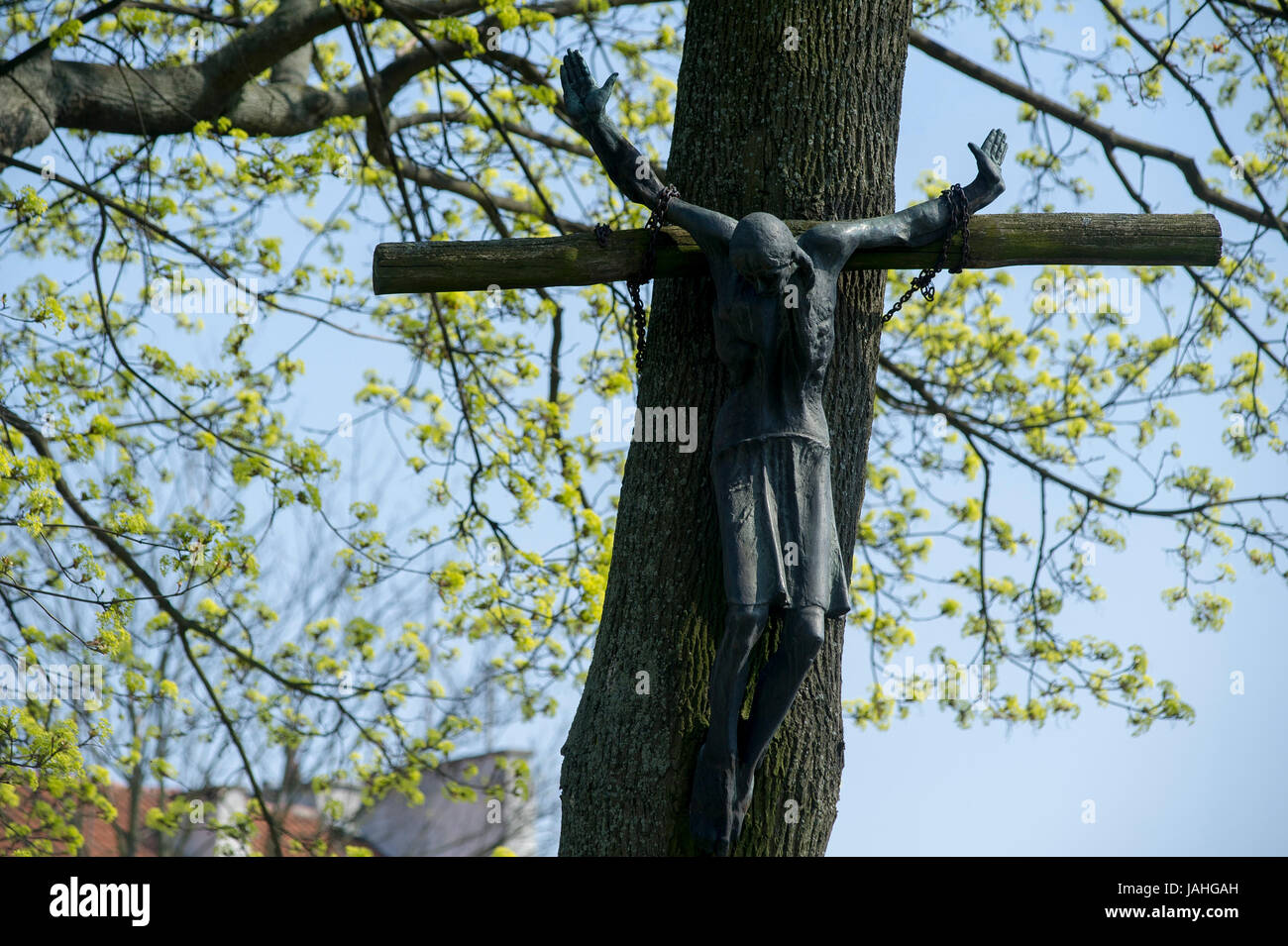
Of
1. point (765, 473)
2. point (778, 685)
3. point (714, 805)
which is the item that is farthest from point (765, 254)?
point (714, 805)

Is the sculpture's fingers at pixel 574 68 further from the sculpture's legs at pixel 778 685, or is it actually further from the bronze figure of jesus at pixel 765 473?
the sculpture's legs at pixel 778 685

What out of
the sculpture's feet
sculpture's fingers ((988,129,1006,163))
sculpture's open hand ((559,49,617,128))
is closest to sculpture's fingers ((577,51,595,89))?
sculpture's open hand ((559,49,617,128))

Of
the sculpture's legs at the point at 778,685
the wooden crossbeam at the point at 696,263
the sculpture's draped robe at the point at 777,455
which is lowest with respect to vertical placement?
the sculpture's legs at the point at 778,685

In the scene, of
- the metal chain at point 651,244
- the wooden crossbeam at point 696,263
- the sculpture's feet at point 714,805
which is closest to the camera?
the sculpture's feet at point 714,805

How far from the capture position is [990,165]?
4477mm

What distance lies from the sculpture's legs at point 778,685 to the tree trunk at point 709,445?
12cm

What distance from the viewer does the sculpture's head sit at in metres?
3.94

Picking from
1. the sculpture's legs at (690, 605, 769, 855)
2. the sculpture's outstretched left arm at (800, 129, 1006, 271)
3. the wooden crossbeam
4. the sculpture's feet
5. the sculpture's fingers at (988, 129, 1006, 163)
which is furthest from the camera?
the sculpture's fingers at (988, 129, 1006, 163)

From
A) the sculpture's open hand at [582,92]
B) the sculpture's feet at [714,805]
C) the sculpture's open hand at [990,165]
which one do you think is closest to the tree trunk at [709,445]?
the sculpture's feet at [714,805]

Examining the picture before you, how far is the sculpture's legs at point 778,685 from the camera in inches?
154

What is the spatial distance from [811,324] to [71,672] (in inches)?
178

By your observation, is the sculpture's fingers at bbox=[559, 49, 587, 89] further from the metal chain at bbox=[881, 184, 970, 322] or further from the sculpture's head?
the metal chain at bbox=[881, 184, 970, 322]

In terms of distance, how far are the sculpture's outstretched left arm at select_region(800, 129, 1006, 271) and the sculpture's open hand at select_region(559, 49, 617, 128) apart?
76cm

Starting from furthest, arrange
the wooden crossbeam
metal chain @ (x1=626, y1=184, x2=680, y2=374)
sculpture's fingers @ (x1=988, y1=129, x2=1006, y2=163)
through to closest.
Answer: sculpture's fingers @ (x1=988, y1=129, x2=1006, y2=163), the wooden crossbeam, metal chain @ (x1=626, y1=184, x2=680, y2=374)
